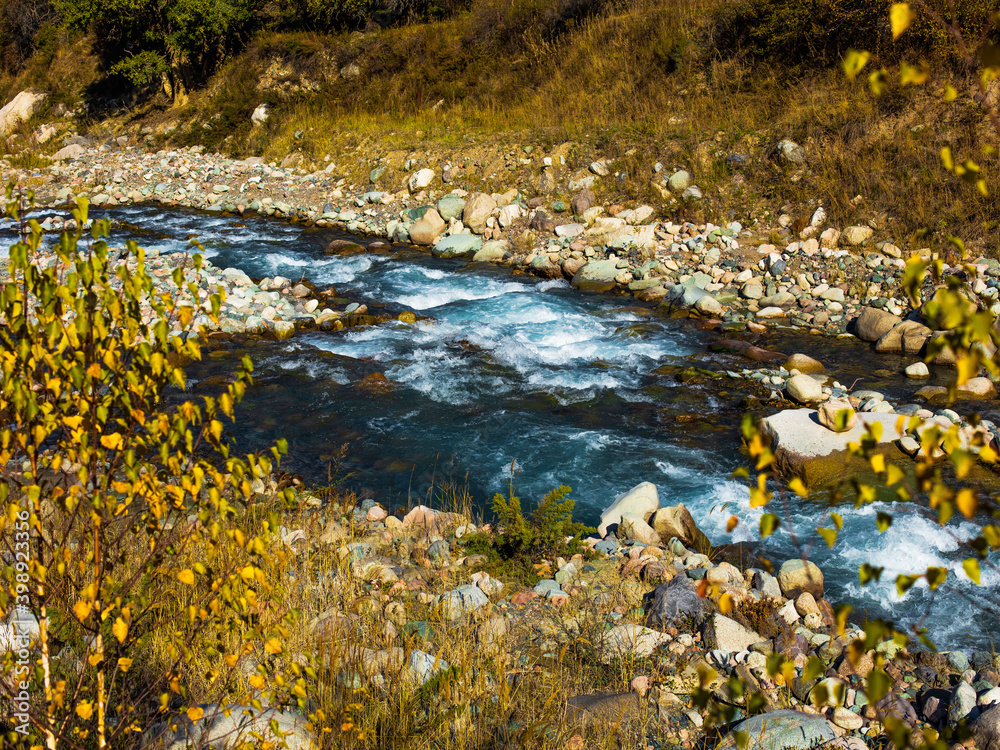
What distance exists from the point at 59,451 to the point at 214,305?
577 mm

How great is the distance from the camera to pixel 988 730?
9.19ft

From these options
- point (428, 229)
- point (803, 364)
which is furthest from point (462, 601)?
point (428, 229)

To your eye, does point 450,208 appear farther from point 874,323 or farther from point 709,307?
point 874,323

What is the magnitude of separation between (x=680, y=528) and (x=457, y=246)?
8.12 m

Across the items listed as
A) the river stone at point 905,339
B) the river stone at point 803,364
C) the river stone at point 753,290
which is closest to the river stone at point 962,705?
the river stone at point 803,364

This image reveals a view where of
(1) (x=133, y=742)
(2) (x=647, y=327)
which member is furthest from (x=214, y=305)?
(2) (x=647, y=327)

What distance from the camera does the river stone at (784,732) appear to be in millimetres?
2719

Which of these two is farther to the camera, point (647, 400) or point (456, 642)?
point (647, 400)

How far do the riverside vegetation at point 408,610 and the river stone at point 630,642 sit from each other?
16 mm

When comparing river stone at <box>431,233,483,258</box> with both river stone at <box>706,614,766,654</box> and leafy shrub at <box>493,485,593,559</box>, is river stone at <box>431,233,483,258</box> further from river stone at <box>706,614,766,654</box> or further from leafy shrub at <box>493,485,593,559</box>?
river stone at <box>706,614,766,654</box>

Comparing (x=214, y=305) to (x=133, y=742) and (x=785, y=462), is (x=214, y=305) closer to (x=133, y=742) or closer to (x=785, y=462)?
(x=133, y=742)

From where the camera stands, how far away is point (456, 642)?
3.24 meters

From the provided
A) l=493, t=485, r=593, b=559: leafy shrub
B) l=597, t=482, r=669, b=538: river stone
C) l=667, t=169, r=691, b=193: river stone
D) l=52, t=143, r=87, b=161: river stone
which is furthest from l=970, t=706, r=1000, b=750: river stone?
l=52, t=143, r=87, b=161: river stone

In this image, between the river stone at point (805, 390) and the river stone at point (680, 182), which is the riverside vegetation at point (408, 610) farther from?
the river stone at point (680, 182)
